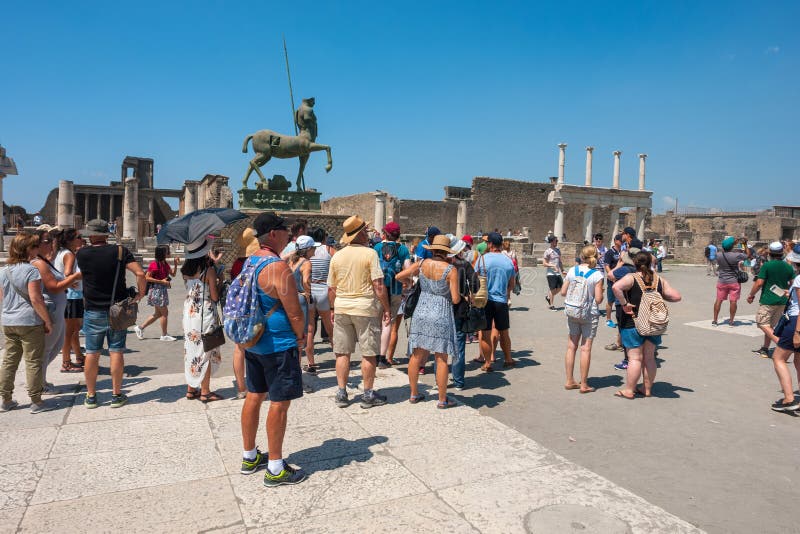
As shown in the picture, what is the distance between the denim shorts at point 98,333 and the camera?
187 inches

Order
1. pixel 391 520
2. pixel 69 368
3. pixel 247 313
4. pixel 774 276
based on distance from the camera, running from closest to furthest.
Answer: pixel 391 520, pixel 247 313, pixel 69 368, pixel 774 276

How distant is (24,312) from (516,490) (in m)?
4.35

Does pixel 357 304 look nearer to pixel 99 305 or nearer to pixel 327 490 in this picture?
pixel 327 490

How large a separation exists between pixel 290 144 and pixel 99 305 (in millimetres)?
9729

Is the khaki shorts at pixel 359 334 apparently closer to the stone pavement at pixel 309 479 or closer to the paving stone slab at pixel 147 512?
the stone pavement at pixel 309 479

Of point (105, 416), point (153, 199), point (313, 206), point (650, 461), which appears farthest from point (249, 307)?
point (153, 199)

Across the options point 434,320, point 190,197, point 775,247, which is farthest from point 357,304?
point 190,197

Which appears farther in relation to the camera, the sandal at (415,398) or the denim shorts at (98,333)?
the sandal at (415,398)

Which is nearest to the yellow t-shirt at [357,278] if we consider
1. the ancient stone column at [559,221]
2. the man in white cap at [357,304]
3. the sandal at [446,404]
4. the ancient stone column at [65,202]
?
the man in white cap at [357,304]

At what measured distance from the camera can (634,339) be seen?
5.45 metres

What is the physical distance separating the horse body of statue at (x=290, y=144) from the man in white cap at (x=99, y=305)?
9.27m

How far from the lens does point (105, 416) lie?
4.62 m

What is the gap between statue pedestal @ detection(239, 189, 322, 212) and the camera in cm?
1396

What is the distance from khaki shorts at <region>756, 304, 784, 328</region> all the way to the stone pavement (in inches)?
193
